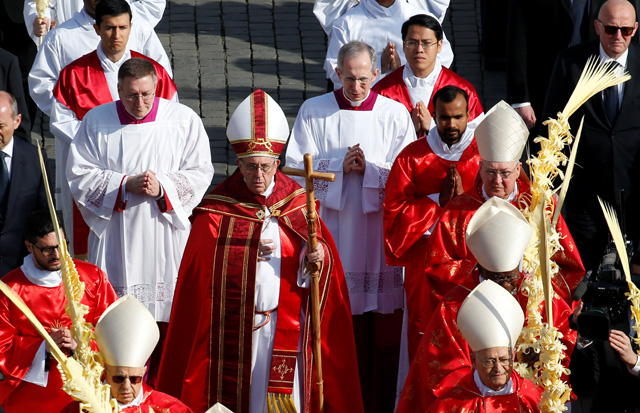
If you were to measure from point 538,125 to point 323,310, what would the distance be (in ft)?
11.9

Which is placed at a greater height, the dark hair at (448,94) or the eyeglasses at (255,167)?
the dark hair at (448,94)

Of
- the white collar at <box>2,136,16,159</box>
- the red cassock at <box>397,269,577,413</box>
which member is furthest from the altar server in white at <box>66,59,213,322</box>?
the red cassock at <box>397,269,577,413</box>

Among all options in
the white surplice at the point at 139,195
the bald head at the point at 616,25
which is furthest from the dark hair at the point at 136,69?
the bald head at the point at 616,25

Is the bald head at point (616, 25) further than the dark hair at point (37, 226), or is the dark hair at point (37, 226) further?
the bald head at point (616, 25)

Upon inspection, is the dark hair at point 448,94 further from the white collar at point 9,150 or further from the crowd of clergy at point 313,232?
the white collar at point 9,150

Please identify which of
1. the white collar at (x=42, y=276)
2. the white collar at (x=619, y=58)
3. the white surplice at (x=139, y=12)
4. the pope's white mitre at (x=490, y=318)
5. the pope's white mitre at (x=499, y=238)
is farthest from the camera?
the white surplice at (x=139, y=12)

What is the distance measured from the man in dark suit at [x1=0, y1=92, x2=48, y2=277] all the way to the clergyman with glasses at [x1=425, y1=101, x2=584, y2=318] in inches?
109

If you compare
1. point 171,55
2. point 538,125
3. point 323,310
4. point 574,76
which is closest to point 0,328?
point 323,310

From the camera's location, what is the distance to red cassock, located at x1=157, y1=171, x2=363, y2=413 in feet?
27.5

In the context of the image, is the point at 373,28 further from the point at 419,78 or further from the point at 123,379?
the point at 123,379

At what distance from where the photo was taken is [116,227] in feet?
31.1

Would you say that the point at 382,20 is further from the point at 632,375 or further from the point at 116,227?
the point at 632,375

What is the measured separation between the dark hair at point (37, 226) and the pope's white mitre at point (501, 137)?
255cm

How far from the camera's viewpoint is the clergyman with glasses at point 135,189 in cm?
935
